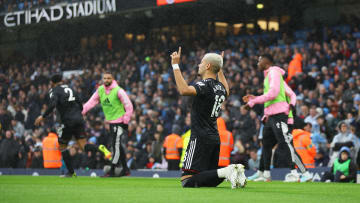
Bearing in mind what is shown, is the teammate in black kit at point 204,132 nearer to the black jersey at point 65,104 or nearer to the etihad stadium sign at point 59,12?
the black jersey at point 65,104

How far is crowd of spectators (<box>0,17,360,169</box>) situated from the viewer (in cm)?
1806

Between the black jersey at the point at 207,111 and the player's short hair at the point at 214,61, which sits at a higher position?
the player's short hair at the point at 214,61

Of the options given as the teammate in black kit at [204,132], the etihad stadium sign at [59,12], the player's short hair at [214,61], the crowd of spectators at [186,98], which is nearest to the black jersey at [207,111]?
the teammate in black kit at [204,132]

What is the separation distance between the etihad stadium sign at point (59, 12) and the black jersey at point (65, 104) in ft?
41.8

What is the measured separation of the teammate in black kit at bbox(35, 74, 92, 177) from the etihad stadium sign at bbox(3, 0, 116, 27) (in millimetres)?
Answer: 12725

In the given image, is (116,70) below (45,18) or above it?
below

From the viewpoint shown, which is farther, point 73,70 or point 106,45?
point 106,45

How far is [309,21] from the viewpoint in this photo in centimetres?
2866

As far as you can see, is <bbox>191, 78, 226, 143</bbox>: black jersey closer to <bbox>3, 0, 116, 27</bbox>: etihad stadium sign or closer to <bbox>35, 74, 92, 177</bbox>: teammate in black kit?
<bbox>35, 74, 92, 177</bbox>: teammate in black kit

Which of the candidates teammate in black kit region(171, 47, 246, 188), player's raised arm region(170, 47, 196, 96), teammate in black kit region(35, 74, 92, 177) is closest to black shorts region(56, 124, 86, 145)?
teammate in black kit region(35, 74, 92, 177)

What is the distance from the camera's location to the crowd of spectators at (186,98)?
18.1m

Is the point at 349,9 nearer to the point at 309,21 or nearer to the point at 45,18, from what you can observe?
the point at 309,21

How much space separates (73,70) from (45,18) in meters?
7.07

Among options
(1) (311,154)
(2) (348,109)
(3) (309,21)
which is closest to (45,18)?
(3) (309,21)
